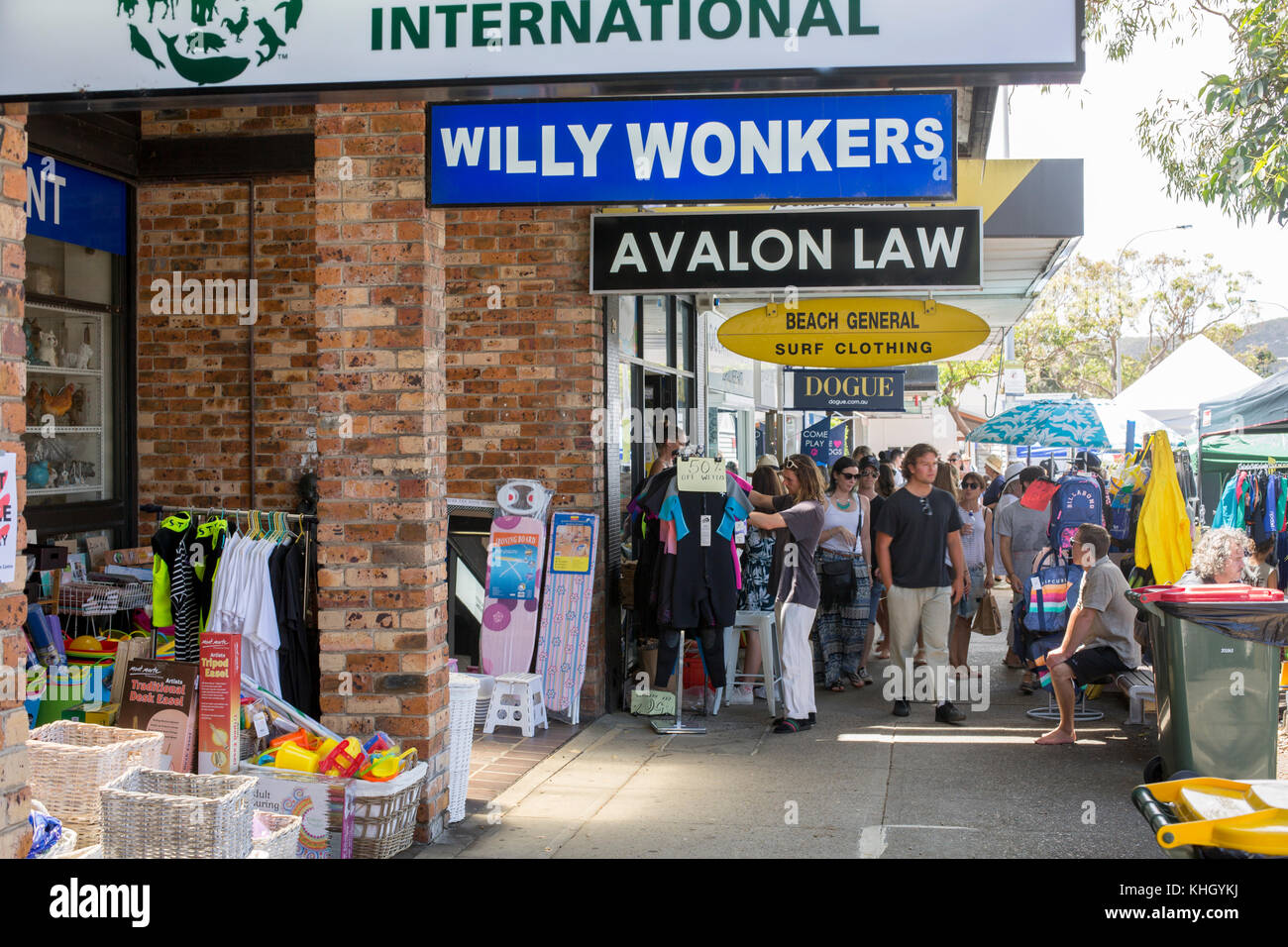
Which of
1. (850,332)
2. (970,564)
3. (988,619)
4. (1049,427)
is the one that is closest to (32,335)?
Result: (850,332)

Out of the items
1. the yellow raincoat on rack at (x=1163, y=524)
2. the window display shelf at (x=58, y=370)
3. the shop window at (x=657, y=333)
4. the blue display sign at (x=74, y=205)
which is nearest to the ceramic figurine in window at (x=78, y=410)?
the window display shelf at (x=58, y=370)

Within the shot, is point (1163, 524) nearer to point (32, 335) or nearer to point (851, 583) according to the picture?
point (851, 583)

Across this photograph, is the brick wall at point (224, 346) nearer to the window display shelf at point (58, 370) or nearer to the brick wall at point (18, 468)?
the window display shelf at point (58, 370)

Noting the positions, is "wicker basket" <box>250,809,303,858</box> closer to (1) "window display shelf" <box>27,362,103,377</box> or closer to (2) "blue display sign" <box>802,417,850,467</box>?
(1) "window display shelf" <box>27,362,103,377</box>

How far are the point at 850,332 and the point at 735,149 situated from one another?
5.08m

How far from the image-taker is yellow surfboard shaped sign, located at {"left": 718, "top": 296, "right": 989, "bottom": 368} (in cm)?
861

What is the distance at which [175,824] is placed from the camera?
3.85 m

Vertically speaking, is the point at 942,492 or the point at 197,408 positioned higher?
the point at 197,408

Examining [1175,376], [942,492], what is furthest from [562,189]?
[1175,376]

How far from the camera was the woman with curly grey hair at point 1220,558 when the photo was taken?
21.9 feet

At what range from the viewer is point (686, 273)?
7277 mm

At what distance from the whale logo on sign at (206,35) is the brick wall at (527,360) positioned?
15.1 feet

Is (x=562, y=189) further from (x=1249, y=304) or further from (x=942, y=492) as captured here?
(x=1249, y=304)
